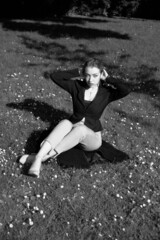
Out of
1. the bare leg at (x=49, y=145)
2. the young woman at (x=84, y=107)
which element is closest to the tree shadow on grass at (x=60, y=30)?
the young woman at (x=84, y=107)

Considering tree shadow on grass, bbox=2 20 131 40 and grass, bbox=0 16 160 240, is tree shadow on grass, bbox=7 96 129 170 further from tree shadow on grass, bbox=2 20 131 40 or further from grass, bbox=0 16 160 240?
tree shadow on grass, bbox=2 20 131 40

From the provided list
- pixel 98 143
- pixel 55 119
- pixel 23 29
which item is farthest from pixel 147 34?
pixel 98 143

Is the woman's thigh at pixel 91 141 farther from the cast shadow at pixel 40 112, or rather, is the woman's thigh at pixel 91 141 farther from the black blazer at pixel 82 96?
the cast shadow at pixel 40 112

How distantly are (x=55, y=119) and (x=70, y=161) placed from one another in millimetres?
2372

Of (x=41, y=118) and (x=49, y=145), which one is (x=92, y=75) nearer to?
(x=49, y=145)

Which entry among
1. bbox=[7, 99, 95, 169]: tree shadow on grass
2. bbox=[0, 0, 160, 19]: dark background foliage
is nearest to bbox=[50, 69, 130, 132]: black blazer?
bbox=[7, 99, 95, 169]: tree shadow on grass

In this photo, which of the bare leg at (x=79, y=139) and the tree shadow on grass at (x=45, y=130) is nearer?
the bare leg at (x=79, y=139)

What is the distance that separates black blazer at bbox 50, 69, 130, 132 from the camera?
780cm

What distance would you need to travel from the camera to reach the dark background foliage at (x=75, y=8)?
2994 centimetres

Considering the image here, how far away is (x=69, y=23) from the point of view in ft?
80.6

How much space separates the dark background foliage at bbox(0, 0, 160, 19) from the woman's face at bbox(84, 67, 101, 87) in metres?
23.4

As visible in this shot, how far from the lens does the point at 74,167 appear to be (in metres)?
7.47

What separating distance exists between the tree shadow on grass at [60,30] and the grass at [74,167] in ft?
11.0

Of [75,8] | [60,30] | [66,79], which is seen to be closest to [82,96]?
[66,79]
